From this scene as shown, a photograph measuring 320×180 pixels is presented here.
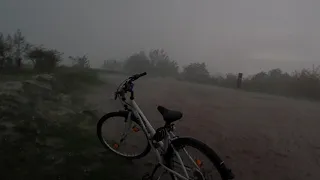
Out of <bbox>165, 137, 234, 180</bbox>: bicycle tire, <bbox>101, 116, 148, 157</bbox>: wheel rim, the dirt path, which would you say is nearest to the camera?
<bbox>165, 137, 234, 180</bbox>: bicycle tire

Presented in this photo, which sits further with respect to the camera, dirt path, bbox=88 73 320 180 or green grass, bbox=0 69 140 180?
dirt path, bbox=88 73 320 180

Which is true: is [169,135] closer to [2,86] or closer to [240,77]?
[2,86]

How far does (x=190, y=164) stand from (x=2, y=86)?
17.8 ft

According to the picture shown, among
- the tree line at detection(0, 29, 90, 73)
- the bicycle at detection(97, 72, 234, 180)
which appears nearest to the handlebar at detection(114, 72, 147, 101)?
the bicycle at detection(97, 72, 234, 180)

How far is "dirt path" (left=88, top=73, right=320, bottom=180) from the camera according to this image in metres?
4.35

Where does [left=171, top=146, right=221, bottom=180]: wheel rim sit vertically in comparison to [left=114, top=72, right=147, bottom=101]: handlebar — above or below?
below

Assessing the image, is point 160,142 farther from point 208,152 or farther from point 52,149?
point 52,149

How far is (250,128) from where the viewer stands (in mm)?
5910

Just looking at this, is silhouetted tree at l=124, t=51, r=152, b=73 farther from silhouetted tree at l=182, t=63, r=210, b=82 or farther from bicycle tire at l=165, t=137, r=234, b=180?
bicycle tire at l=165, t=137, r=234, b=180

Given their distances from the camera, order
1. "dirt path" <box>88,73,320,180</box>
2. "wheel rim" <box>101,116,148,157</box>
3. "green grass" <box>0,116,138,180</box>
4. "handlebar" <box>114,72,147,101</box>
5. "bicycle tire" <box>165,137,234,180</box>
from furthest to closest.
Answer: "dirt path" <box>88,73,320,180</box>
"wheel rim" <box>101,116,148,157</box>
"handlebar" <box>114,72,147,101</box>
"green grass" <box>0,116,138,180</box>
"bicycle tire" <box>165,137,234,180</box>

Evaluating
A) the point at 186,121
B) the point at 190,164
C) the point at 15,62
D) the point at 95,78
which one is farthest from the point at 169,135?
the point at 15,62

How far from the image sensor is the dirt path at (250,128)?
14.3ft

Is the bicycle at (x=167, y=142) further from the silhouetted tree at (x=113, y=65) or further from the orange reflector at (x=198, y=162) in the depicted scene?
the silhouetted tree at (x=113, y=65)

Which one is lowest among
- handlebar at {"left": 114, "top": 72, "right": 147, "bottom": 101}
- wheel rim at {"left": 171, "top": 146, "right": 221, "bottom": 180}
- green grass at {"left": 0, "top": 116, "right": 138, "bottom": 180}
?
green grass at {"left": 0, "top": 116, "right": 138, "bottom": 180}
